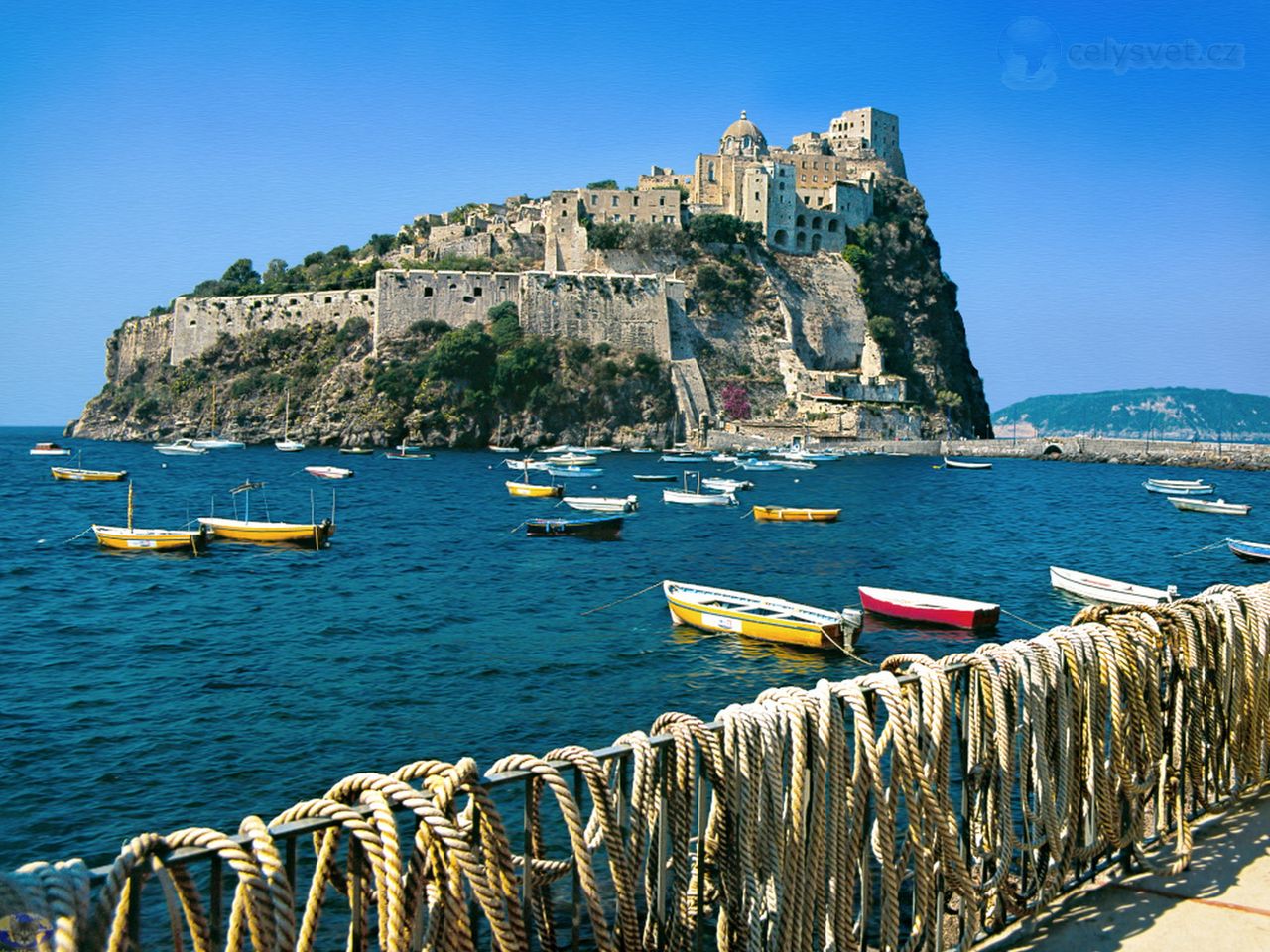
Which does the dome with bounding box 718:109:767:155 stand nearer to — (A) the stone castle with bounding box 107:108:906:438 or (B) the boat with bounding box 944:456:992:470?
(A) the stone castle with bounding box 107:108:906:438

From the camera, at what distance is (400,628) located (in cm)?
1905

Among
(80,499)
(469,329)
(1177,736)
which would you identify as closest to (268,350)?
(469,329)

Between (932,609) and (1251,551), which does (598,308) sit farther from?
(932,609)

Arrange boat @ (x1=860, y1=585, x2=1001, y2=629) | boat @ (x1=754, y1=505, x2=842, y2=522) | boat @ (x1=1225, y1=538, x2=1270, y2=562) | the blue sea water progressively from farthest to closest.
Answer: boat @ (x1=754, y1=505, x2=842, y2=522) < boat @ (x1=1225, y1=538, x2=1270, y2=562) < boat @ (x1=860, y1=585, x2=1001, y2=629) < the blue sea water

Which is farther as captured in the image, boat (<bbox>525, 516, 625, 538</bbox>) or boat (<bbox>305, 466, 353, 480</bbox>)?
boat (<bbox>305, 466, 353, 480</bbox>)

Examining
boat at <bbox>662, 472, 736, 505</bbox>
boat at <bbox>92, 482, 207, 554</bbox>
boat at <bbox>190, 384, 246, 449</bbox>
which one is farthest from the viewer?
boat at <bbox>190, 384, 246, 449</bbox>

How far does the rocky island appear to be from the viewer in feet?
240

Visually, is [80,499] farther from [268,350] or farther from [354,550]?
[268,350]

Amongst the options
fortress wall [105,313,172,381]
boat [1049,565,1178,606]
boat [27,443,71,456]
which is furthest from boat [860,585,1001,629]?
fortress wall [105,313,172,381]

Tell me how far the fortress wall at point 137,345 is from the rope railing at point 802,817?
289 ft

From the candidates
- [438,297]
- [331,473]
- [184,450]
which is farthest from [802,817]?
[438,297]

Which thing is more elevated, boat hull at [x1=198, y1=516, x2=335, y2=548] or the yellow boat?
the yellow boat

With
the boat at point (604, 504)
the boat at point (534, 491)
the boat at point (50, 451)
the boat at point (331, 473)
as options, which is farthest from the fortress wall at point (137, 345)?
the boat at point (604, 504)

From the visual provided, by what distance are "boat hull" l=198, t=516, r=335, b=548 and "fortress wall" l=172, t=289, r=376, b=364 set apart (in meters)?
47.4
